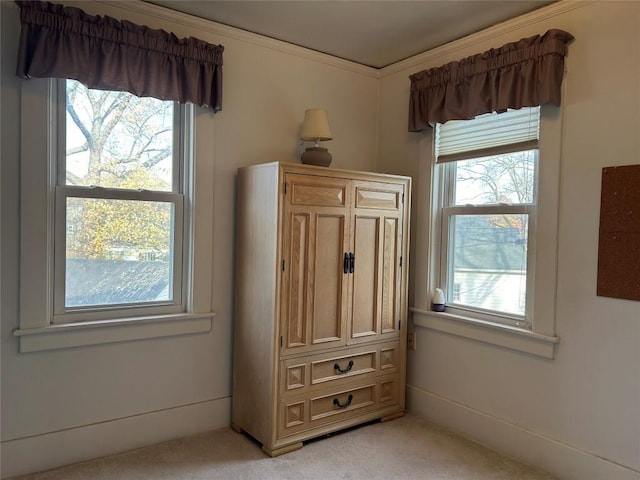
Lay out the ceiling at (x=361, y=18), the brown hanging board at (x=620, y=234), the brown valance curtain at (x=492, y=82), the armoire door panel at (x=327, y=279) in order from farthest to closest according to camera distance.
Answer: the armoire door panel at (x=327, y=279), the ceiling at (x=361, y=18), the brown valance curtain at (x=492, y=82), the brown hanging board at (x=620, y=234)

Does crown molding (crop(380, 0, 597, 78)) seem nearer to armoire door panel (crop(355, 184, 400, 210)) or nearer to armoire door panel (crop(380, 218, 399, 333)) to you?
armoire door panel (crop(355, 184, 400, 210))

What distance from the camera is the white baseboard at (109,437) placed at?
2.27m

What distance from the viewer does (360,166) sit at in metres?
3.47

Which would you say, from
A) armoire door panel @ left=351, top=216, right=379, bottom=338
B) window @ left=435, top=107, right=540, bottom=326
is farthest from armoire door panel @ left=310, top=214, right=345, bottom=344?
window @ left=435, top=107, right=540, bottom=326

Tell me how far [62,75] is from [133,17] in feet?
1.81

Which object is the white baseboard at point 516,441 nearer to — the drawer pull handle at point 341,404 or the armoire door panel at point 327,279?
the drawer pull handle at point 341,404

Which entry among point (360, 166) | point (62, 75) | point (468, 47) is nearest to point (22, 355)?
point (62, 75)

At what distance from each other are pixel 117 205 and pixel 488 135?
221 cm

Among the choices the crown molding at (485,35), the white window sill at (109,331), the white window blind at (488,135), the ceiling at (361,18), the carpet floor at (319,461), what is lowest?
the carpet floor at (319,461)

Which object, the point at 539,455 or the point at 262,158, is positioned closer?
the point at 539,455

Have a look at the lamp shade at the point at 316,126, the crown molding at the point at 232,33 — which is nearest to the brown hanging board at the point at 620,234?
the lamp shade at the point at 316,126

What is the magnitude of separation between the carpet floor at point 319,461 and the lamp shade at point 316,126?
1851mm

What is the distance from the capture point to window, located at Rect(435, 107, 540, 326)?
8.52 feet

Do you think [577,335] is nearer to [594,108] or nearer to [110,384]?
[594,108]
